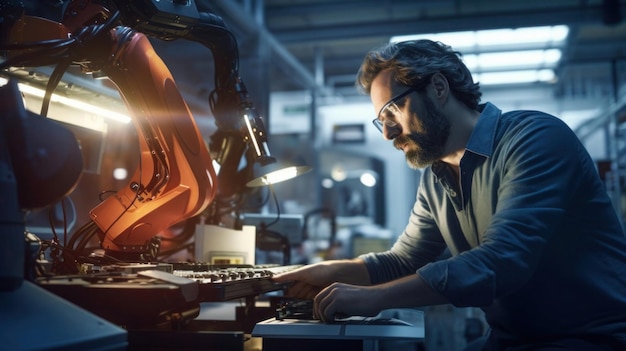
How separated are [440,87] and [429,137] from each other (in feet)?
0.49

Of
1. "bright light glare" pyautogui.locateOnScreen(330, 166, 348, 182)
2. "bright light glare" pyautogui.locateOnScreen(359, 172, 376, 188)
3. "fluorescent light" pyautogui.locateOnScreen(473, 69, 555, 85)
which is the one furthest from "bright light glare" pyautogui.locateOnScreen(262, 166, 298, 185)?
"bright light glare" pyautogui.locateOnScreen(330, 166, 348, 182)

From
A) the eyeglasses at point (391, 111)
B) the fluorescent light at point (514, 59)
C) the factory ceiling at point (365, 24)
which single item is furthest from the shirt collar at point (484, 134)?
the fluorescent light at point (514, 59)

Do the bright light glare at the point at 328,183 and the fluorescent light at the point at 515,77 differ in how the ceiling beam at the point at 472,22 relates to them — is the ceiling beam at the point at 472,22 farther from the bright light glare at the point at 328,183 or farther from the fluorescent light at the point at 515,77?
the bright light glare at the point at 328,183

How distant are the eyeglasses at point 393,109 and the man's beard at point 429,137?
0.04 meters

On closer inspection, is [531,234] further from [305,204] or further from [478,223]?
[305,204]

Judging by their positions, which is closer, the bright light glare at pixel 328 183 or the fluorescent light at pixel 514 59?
the fluorescent light at pixel 514 59

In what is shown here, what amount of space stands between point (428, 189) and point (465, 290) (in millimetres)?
726

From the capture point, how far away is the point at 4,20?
1.19 meters

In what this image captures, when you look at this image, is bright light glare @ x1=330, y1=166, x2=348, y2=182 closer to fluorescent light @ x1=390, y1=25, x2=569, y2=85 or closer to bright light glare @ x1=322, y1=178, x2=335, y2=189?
bright light glare @ x1=322, y1=178, x2=335, y2=189

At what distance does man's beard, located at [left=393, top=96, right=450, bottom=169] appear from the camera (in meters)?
1.56

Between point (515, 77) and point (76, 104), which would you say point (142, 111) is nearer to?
point (76, 104)

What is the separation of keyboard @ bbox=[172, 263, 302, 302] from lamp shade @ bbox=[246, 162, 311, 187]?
0.96 ft

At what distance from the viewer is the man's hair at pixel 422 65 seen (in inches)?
61.8

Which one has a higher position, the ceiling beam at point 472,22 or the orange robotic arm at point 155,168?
the ceiling beam at point 472,22
